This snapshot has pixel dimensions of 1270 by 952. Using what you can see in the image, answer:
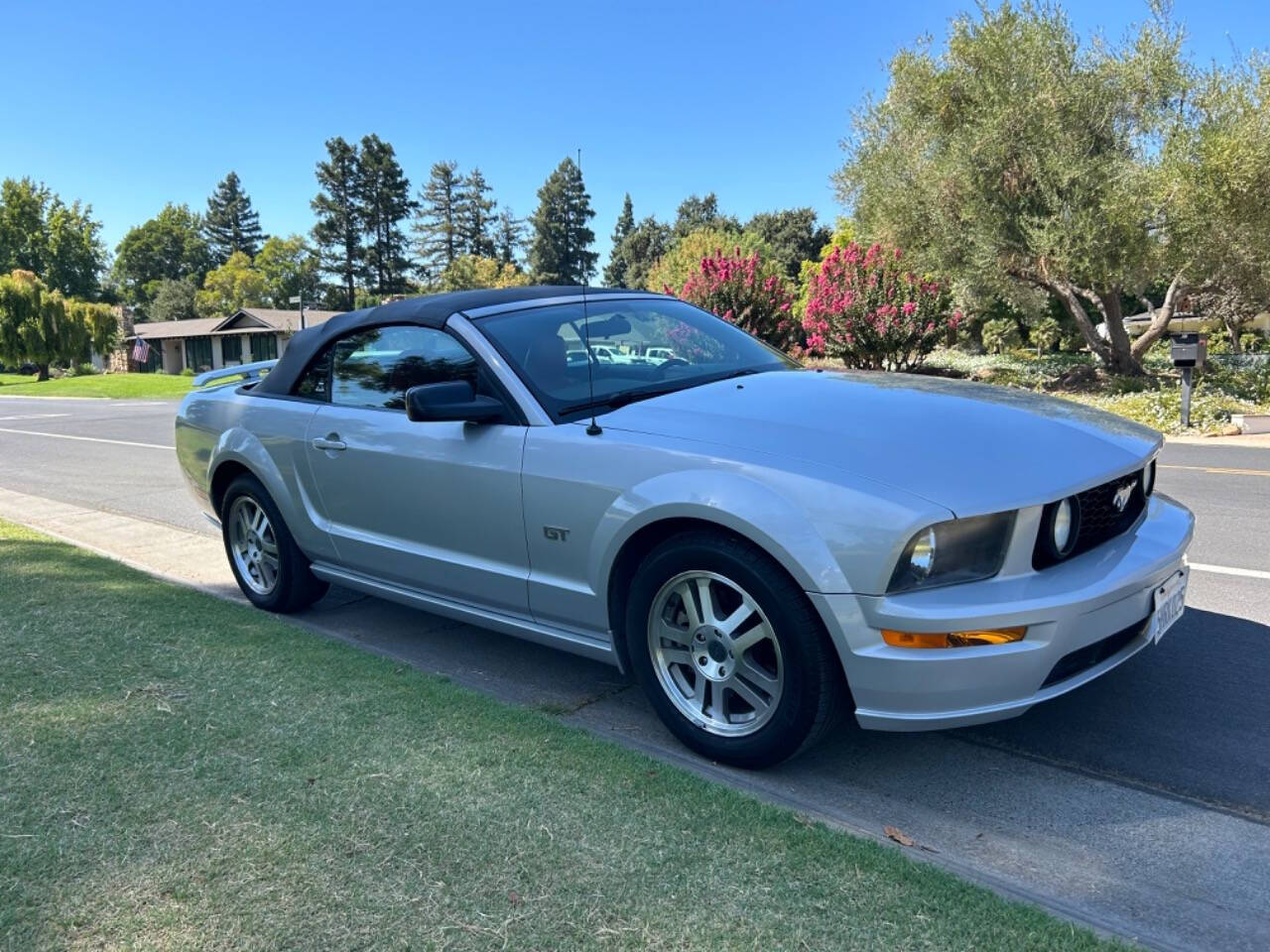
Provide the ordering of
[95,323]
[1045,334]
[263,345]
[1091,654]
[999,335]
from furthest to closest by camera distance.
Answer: [263,345] < [95,323] < [999,335] < [1045,334] < [1091,654]

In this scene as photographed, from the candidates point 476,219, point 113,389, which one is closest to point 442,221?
point 476,219

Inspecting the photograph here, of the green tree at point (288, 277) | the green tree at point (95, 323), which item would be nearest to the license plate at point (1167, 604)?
the green tree at point (95, 323)

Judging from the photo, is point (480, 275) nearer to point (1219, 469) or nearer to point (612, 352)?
point (1219, 469)

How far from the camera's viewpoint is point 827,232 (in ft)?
245

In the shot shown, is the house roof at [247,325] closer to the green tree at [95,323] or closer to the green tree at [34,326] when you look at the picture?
the green tree at [95,323]

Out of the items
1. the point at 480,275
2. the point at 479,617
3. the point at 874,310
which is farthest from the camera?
the point at 480,275

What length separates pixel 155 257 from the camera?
103375 millimetres

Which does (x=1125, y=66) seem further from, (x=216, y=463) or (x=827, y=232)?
(x=827, y=232)

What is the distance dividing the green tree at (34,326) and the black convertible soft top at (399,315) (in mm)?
55618

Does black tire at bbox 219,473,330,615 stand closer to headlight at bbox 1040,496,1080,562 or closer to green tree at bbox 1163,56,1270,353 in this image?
headlight at bbox 1040,496,1080,562

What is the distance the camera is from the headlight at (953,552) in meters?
2.67

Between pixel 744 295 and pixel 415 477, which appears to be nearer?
pixel 415 477

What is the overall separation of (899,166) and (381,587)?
17.5m

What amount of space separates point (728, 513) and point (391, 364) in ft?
6.85
